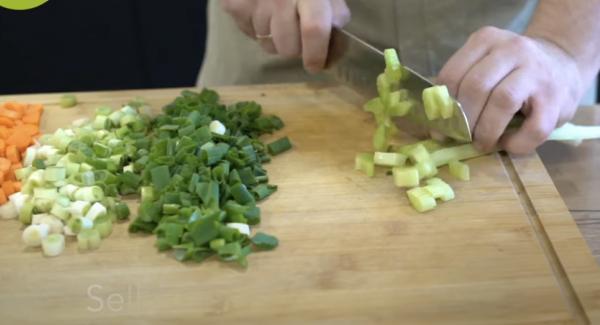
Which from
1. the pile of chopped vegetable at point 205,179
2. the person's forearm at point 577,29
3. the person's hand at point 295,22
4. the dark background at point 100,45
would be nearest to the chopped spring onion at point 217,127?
the pile of chopped vegetable at point 205,179

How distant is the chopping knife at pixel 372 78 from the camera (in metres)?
1.26

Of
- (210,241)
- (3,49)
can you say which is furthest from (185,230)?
(3,49)

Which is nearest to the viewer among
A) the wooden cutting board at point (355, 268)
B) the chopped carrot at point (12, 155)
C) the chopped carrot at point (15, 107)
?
the wooden cutting board at point (355, 268)

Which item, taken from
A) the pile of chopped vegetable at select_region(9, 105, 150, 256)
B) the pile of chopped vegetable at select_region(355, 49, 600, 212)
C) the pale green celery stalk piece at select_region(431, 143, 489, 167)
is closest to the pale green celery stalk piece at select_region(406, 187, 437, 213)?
the pile of chopped vegetable at select_region(355, 49, 600, 212)

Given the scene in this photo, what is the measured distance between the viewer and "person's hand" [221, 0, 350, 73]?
4.53 feet

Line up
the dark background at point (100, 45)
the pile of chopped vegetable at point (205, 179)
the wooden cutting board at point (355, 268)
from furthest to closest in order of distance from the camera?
1. the dark background at point (100, 45)
2. the pile of chopped vegetable at point (205, 179)
3. the wooden cutting board at point (355, 268)

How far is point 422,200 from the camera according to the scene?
3.82 ft

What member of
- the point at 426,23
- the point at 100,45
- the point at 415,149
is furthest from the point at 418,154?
the point at 100,45

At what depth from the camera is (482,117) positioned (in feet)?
4.09

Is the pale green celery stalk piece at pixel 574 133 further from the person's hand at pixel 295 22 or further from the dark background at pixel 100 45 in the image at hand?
the dark background at pixel 100 45

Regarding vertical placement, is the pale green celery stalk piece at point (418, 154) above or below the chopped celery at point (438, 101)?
below

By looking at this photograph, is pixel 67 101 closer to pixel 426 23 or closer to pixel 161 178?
pixel 161 178

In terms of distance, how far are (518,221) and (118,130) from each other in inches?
28.6

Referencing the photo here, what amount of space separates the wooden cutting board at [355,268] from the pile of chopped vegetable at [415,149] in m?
0.02
